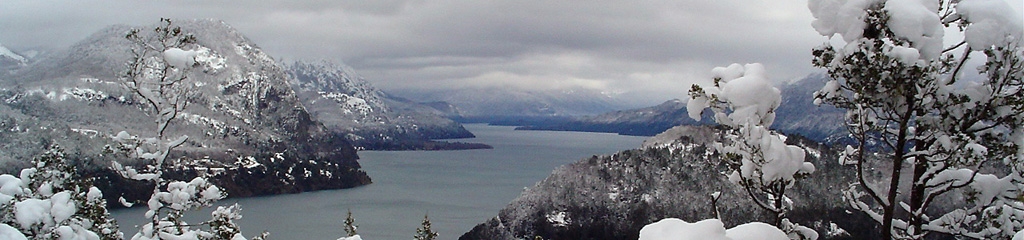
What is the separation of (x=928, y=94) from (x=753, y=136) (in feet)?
5.62

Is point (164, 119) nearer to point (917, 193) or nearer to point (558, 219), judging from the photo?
point (917, 193)

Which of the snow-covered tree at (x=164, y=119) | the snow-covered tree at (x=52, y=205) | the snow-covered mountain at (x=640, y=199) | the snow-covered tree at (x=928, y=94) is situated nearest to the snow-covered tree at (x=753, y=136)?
the snow-covered tree at (x=928, y=94)

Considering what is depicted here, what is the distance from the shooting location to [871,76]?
598 cm

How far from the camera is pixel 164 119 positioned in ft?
33.0

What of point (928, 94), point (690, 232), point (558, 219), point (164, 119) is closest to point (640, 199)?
point (558, 219)

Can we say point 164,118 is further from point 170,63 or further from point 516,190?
point 516,190

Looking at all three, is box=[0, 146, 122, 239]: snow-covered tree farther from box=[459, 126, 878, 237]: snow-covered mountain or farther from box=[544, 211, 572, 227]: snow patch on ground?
box=[544, 211, 572, 227]: snow patch on ground

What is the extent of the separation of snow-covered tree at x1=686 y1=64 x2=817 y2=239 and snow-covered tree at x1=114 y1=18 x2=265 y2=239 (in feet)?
23.1

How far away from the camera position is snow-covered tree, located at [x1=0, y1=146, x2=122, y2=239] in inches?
358

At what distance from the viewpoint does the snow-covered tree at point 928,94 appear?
5914mm

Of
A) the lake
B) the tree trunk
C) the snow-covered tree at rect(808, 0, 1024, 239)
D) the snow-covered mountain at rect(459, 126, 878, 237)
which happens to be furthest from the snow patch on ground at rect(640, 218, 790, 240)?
the snow-covered mountain at rect(459, 126, 878, 237)

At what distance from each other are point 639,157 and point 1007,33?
120 metres

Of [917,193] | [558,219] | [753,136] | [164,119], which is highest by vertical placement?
[164,119]

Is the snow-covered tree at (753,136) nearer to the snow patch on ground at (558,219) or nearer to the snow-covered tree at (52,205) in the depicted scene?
the snow-covered tree at (52,205)
